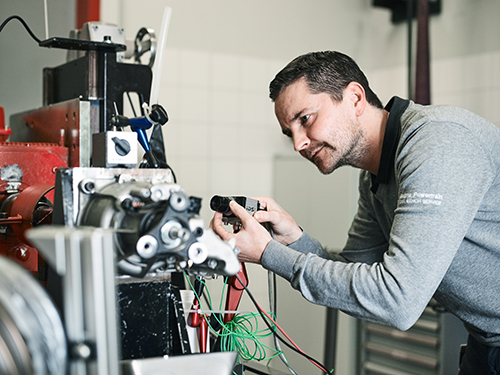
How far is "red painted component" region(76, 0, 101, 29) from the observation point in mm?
2289

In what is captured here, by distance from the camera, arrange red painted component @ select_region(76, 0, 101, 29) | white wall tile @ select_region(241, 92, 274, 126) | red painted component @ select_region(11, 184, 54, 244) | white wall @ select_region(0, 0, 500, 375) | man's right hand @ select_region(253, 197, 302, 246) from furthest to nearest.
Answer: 1. white wall tile @ select_region(241, 92, 274, 126)
2. white wall @ select_region(0, 0, 500, 375)
3. red painted component @ select_region(76, 0, 101, 29)
4. man's right hand @ select_region(253, 197, 302, 246)
5. red painted component @ select_region(11, 184, 54, 244)

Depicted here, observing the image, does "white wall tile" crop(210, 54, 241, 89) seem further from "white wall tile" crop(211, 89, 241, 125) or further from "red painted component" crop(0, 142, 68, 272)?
"red painted component" crop(0, 142, 68, 272)

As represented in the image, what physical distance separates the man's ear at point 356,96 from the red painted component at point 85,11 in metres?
1.49

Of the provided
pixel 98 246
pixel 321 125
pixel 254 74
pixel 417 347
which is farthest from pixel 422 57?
pixel 98 246

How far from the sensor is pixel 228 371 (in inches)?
25.6

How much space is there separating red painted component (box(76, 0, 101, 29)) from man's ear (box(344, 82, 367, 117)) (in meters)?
1.49

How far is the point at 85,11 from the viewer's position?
7.55 ft

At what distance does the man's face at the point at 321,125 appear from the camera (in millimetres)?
1261

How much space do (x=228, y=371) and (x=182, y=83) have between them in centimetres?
227

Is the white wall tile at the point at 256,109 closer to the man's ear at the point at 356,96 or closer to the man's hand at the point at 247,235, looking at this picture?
the man's ear at the point at 356,96

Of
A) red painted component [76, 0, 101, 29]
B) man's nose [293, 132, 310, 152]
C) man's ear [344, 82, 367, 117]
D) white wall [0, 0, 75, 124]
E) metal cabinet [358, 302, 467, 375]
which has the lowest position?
metal cabinet [358, 302, 467, 375]

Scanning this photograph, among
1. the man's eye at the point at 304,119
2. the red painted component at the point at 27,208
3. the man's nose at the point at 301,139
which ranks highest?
the man's eye at the point at 304,119

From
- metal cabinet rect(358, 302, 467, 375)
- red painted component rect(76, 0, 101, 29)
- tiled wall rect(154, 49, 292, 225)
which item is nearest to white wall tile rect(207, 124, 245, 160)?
tiled wall rect(154, 49, 292, 225)

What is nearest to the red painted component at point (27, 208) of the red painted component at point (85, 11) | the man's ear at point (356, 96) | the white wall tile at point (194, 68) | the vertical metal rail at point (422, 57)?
the man's ear at point (356, 96)
